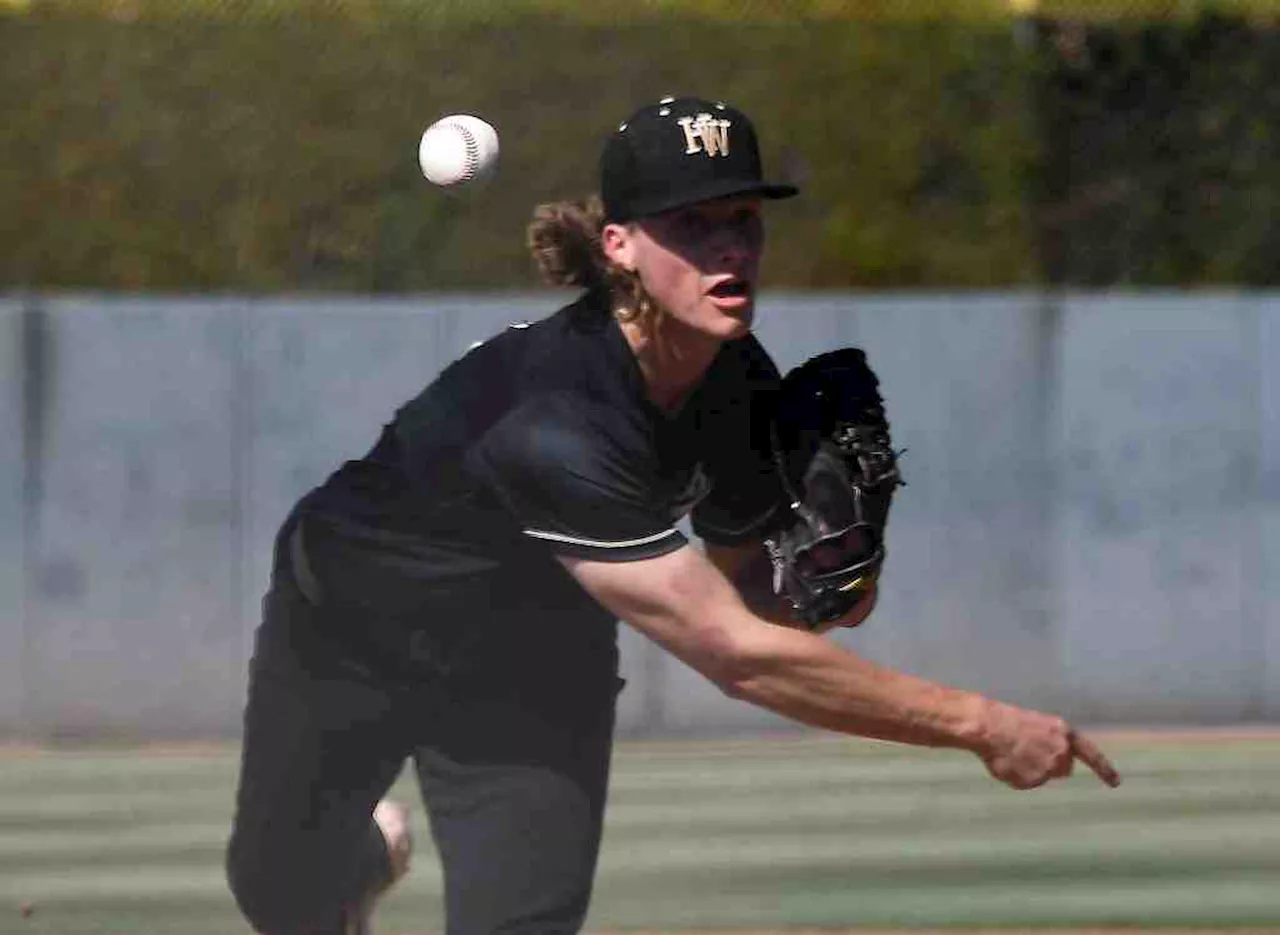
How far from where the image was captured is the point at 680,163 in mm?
4203

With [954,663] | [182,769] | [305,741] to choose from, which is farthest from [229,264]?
[305,741]

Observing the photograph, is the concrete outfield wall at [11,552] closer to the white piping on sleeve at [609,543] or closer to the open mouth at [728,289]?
the white piping on sleeve at [609,543]

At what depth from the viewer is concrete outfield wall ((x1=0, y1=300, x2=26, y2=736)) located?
33.4ft

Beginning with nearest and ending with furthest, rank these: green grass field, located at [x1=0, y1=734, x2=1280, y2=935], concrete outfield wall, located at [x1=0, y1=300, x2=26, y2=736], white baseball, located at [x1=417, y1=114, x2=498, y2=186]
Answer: white baseball, located at [x1=417, y1=114, x2=498, y2=186]
green grass field, located at [x1=0, y1=734, x2=1280, y2=935]
concrete outfield wall, located at [x1=0, y1=300, x2=26, y2=736]

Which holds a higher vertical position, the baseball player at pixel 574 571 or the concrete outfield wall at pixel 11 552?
the baseball player at pixel 574 571

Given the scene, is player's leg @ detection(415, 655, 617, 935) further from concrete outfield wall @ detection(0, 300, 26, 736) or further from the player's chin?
concrete outfield wall @ detection(0, 300, 26, 736)

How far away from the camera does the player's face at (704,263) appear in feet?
13.9

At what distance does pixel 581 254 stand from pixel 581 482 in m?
0.50

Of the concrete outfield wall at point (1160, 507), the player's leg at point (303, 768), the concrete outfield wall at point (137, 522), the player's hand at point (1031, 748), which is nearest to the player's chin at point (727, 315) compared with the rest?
the player's hand at point (1031, 748)

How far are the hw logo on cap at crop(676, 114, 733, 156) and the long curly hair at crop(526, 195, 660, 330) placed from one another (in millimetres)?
253

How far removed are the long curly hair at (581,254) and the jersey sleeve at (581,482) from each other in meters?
0.23

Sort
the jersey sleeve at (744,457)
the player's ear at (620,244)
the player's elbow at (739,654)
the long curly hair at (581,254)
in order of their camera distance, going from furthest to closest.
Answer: the jersey sleeve at (744,457), the long curly hair at (581,254), the player's ear at (620,244), the player's elbow at (739,654)

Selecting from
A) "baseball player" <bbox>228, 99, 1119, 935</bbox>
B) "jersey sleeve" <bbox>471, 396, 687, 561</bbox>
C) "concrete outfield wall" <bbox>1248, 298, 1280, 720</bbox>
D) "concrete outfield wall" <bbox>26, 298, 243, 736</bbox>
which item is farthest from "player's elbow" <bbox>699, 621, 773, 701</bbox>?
"concrete outfield wall" <bbox>1248, 298, 1280, 720</bbox>

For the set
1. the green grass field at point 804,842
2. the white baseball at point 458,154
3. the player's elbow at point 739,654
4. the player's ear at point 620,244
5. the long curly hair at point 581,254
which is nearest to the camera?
the player's elbow at point 739,654
